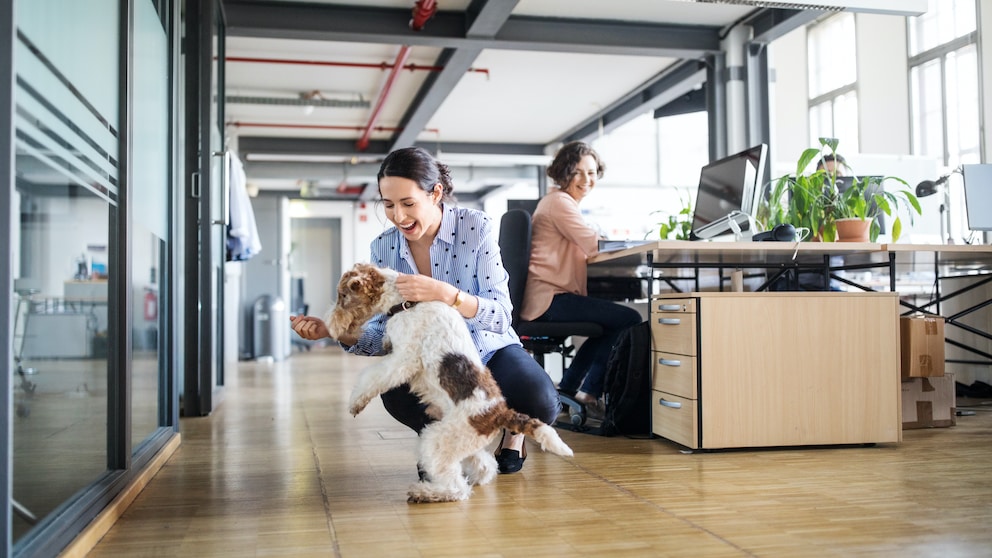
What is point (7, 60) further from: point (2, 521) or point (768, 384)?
point (768, 384)

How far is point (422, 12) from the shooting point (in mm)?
5395

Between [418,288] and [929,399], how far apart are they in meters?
2.66

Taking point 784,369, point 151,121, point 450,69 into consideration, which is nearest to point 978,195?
point 784,369

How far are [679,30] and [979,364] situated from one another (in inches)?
118

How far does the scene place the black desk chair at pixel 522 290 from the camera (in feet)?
11.5

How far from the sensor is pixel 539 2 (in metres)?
5.65

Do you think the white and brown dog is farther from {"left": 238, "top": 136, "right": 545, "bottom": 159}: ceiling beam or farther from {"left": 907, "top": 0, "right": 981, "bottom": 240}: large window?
{"left": 238, "top": 136, "right": 545, "bottom": 159}: ceiling beam

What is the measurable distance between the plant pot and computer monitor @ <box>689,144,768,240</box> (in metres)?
0.37

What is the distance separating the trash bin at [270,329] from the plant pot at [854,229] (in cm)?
820

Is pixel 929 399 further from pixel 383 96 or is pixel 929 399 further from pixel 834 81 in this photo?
pixel 834 81

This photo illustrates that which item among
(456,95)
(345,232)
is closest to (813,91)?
(456,95)

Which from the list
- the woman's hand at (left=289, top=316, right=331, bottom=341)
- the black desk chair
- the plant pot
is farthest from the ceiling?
the woman's hand at (left=289, top=316, right=331, bottom=341)

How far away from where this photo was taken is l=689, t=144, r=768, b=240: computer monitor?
353 centimetres

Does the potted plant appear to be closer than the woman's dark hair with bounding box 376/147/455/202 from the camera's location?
No
